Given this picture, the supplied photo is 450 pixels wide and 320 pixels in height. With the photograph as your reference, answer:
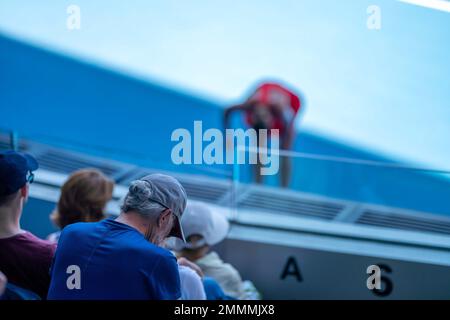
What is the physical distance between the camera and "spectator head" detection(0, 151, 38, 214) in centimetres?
209

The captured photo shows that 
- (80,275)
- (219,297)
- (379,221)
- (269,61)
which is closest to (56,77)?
(269,61)

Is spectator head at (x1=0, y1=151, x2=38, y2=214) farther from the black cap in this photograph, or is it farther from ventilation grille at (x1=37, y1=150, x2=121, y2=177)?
ventilation grille at (x1=37, y1=150, x2=121, y2=177)

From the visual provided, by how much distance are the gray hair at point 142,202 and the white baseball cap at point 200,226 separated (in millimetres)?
678

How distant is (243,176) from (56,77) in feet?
10.2

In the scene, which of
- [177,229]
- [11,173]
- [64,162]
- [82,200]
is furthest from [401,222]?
[11,173]

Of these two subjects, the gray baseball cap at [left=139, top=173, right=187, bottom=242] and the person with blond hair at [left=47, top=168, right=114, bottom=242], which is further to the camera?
the person with blond hair at [left=47, top=168, right=114, bottom=242]

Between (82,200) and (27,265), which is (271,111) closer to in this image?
(82,200)

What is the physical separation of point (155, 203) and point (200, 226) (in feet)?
2.37

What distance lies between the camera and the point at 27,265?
6.70 ft

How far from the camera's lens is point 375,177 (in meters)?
3.18

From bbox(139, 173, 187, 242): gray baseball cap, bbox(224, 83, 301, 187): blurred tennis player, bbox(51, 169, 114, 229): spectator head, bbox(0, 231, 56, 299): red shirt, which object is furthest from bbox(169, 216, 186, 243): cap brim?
bbox(224, 83, 301, 187): blurred tennis player

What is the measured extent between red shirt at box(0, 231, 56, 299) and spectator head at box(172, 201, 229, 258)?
1.87 feet

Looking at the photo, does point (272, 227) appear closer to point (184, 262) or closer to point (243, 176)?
point (243, 176)


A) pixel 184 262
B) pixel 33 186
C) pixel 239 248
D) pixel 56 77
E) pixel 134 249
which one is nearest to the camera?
pixel 134 249
